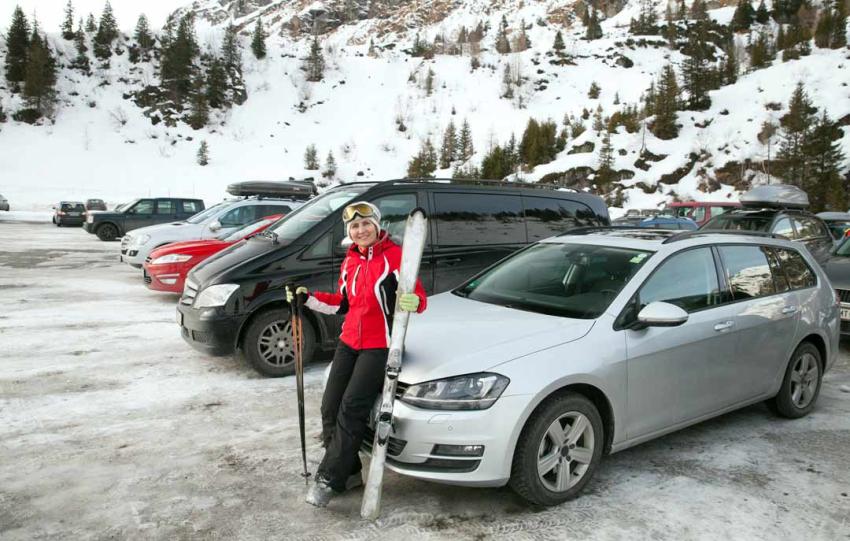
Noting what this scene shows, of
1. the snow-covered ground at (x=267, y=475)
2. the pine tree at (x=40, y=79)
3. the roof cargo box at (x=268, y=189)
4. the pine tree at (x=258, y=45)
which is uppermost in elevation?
the pine tree at (x=258, y=45)

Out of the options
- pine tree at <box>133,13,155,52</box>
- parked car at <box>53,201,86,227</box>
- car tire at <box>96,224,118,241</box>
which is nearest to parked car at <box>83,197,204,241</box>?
car tire at <box>96,224,118,241</box>

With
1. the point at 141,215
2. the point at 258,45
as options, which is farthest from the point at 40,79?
the point at 141,215

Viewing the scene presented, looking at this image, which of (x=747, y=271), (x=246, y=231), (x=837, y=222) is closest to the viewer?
(x=747, y=271)

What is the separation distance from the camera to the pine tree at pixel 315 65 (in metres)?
64.0

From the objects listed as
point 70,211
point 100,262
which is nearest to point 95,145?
point 70,211

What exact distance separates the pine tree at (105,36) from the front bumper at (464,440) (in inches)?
2550

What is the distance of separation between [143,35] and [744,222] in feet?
207

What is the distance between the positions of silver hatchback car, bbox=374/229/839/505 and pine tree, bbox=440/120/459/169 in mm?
50671

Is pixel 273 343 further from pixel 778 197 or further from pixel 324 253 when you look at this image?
pixel 778 197

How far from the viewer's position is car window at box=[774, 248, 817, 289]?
468cm

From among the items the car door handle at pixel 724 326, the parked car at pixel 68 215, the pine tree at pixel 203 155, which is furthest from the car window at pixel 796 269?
the pine tree at pixel 203 155

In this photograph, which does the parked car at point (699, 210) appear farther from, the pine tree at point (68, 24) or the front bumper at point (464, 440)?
the pine tree at point (68, 24)

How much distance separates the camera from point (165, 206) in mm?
19469

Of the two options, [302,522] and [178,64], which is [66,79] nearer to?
[178,64]
